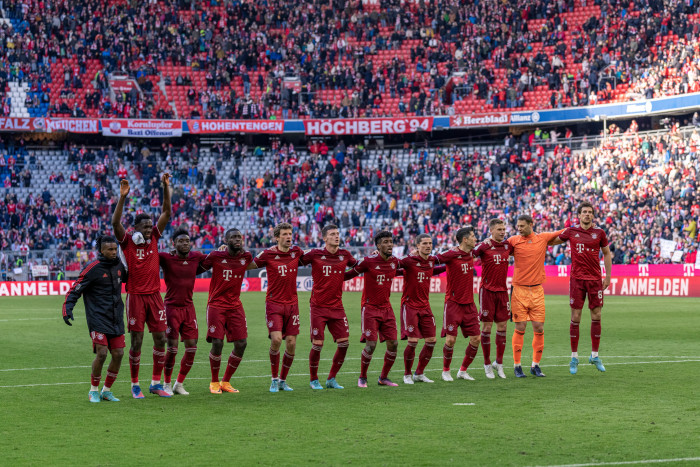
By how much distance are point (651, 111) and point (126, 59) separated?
29.1 metres

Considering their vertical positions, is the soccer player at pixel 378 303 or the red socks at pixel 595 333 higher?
the soccer player at pixel 378 303

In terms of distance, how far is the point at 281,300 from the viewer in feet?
44.1

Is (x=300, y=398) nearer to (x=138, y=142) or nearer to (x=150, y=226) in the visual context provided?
(x=150, y=226)

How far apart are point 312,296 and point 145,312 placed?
2.37 metres

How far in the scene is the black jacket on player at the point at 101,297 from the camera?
12.2 metres

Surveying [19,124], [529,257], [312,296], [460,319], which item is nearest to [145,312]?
[312,296]

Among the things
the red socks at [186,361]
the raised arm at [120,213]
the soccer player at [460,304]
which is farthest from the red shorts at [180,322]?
the soccer player at [460,304]

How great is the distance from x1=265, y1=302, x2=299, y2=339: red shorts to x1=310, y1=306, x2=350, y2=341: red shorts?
29 centimetres

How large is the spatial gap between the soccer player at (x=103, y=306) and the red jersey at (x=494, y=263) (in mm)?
5433

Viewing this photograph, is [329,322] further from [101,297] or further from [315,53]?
[315,53]

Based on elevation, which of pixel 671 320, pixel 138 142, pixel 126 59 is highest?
pixel 126 59

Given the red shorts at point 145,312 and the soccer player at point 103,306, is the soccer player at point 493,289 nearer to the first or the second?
the red shorts at point 145,312

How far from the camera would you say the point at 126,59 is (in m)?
55.2

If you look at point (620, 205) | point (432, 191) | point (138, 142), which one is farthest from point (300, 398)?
point (138, 142)
